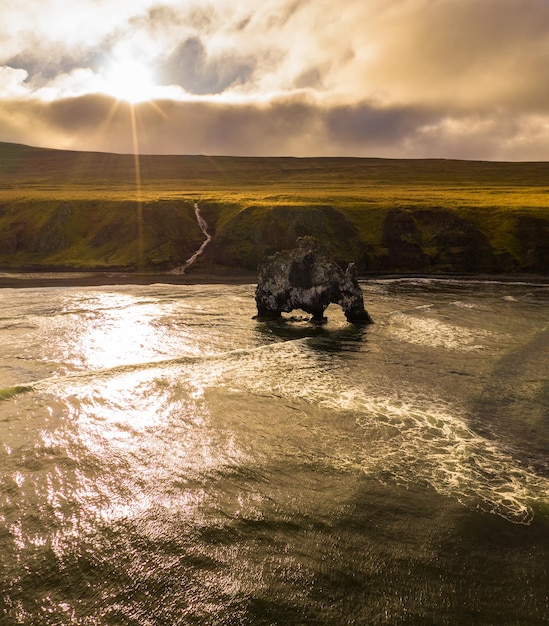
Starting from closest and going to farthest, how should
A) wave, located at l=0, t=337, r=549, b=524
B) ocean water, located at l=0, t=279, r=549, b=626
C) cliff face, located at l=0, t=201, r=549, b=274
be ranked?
1. ocean water, located at l=0, t=279, r=549, b=626
2. wave, located at l=0, t=337, r=549, b=524
3. cliff face, located at l=0, t=201, r=549, b=274

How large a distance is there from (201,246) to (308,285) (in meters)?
52.4

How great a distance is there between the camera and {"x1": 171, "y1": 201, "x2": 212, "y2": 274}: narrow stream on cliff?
308 ft

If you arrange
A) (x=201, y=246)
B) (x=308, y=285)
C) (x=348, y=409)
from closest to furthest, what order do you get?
(x=348, y=409) → (x=308, y=285) → (x=201, y=246)

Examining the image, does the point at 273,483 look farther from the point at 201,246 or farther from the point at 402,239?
the point at 402,239

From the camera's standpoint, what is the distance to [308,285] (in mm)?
55469

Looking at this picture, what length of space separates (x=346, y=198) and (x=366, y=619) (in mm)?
121627

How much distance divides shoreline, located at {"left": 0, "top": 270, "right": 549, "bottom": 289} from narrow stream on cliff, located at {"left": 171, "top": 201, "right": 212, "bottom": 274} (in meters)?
2.46

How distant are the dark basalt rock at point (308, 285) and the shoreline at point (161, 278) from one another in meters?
27.0

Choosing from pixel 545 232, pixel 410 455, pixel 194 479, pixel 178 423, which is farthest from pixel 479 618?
pixel 545 232

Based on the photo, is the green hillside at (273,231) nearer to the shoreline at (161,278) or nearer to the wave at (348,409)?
the shoreline at (161,278)

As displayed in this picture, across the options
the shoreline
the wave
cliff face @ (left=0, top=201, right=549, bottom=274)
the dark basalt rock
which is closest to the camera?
the wave

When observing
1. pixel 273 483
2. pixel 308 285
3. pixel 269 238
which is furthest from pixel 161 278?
pixel 273 483

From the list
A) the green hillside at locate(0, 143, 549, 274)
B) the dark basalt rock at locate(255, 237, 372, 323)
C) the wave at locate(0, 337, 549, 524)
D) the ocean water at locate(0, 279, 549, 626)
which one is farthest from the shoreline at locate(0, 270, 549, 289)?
the wave at locate(0, 337, 549, 524)

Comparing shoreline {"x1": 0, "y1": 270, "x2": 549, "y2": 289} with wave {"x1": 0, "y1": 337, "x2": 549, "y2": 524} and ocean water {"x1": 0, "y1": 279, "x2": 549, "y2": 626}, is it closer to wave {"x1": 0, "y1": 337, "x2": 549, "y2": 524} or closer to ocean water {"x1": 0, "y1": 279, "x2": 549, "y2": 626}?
ocean water {"x1": 0, "y1": 279, "x2": 549, "y2": 626}
